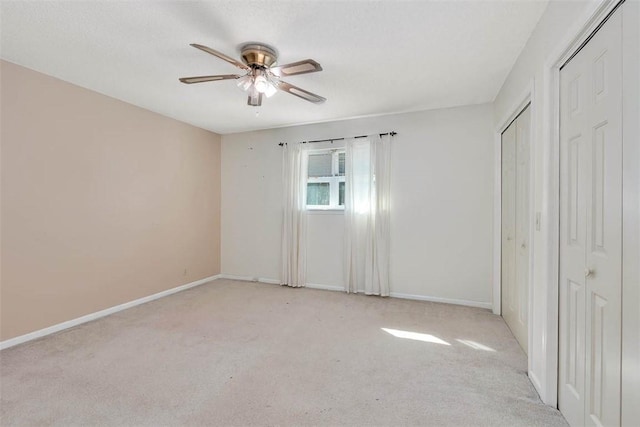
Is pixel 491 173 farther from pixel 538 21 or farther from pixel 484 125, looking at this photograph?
pixel 538 21

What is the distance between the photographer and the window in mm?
4461

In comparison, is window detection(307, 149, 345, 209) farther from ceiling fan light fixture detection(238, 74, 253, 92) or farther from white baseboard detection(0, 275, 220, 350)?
white baseboard detection(0, 275, 220, 350)

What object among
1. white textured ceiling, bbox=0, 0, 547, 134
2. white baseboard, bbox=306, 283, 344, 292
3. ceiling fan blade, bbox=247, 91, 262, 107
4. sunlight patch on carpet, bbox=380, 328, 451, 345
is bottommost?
sunlight patch on carpet, bbox=380, 328, 451, 345

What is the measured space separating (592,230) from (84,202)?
4211 mm

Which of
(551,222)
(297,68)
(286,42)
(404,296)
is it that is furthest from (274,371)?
(286,42)

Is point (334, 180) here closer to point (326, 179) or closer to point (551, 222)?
point (326, 179)

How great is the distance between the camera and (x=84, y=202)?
315 centimetres

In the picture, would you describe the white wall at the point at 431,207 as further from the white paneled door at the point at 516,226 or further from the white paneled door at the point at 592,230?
the white paneled door at the point at 592,230

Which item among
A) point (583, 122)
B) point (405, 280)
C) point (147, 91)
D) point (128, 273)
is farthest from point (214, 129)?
point (583, 122)

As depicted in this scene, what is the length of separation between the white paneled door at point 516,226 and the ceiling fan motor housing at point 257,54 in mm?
2126

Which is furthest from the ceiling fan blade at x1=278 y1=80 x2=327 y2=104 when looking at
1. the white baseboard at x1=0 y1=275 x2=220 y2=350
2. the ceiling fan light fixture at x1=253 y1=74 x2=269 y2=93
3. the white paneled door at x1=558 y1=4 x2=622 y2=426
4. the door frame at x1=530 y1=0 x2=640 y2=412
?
the white baseboard at x1=0 y1=275 x2=220 y2=350

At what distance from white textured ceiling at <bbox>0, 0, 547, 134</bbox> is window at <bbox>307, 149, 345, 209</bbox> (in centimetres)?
121

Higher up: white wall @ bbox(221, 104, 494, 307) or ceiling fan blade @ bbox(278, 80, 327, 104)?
ceiling fan blade @ bbox(278, 80, 327, 104)

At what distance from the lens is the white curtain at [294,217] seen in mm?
4496
